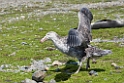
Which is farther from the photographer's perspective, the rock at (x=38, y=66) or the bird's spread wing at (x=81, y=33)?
the rock at (x=38, y=66)

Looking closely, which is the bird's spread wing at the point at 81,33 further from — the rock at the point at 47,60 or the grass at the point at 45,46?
the rock at the point at 47,60

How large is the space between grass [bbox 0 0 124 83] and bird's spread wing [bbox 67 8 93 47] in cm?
160

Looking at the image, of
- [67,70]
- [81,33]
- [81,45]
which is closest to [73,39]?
Answer: [81,33]

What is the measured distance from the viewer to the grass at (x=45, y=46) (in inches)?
680

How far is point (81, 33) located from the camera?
680 inches

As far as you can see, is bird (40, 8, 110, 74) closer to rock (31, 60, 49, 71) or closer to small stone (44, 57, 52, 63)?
rock (31, 60, 49, 71)

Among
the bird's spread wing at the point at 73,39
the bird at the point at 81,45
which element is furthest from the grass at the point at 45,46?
the bird's spread wing at the point at 73,39

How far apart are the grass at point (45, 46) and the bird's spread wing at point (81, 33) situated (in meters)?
1.60

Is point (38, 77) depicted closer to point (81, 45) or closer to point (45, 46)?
point (81, 45)

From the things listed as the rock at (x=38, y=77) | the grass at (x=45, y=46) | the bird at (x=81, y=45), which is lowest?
the grass at (x=45, y=46)

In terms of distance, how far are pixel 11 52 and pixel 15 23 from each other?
17.4 m

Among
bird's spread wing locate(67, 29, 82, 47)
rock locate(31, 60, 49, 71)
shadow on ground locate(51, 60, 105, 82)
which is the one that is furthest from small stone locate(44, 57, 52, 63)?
bird's spread wing locate(67, 29, 82, 47)

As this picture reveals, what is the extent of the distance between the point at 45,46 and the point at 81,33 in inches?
365

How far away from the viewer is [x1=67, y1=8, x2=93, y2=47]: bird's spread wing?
16.6 meters
